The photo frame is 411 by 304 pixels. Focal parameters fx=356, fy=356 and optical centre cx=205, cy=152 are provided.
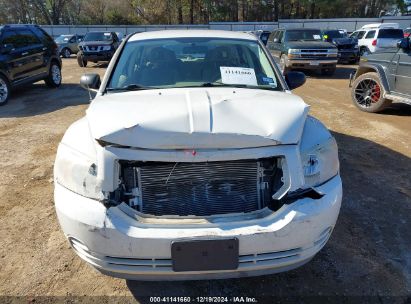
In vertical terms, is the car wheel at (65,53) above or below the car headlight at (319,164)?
below

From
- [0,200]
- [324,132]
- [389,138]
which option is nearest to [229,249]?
[324,132]

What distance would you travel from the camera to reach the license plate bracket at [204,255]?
197 cm

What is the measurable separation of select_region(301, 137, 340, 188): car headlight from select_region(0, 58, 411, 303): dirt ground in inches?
35.1

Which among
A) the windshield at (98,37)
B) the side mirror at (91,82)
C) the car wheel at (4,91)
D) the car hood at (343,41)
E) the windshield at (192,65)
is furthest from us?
the car hood at (343,41)

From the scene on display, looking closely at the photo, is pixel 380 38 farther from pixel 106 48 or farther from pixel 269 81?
pixel 269 81

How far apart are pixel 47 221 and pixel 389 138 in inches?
212

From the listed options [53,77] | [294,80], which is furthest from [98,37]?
[294,80]

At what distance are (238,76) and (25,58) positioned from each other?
8.28 meters

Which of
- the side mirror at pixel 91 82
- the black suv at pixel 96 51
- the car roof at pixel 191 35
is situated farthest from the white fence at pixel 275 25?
the side mirror at pixel 91 82

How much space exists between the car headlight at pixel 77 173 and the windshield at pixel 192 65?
3.47 feet

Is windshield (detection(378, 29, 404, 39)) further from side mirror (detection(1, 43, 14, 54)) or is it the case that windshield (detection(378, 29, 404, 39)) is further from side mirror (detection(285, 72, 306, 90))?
side mirror (detection(285, 72, 306, 90))

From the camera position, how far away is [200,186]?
7.28 ft

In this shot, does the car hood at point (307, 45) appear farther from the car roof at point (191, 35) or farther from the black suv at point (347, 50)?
the car roof at point (191, 35)

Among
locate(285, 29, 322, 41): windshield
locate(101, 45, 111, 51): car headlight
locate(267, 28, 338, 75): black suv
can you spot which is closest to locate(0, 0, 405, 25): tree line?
locate(101, 45, 111, 51): car headlight
